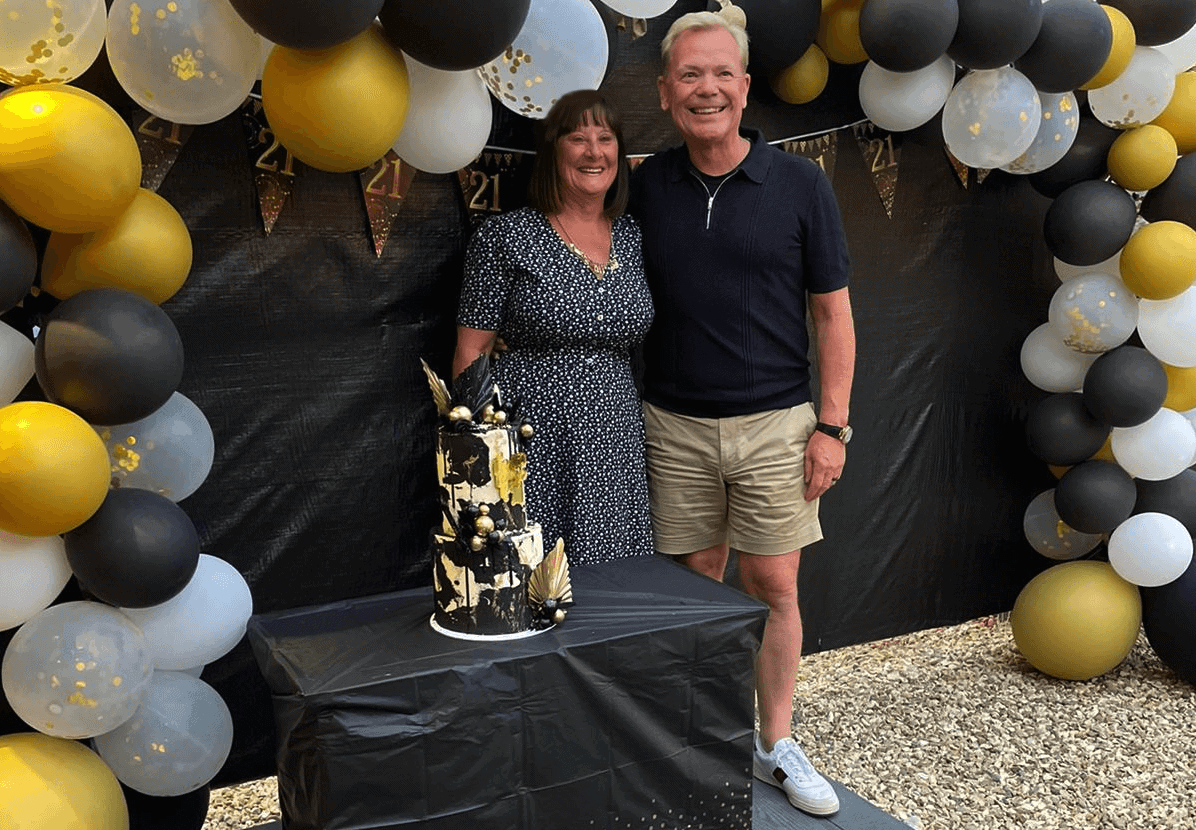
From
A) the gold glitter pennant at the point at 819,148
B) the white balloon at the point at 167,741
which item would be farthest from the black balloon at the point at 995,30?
the white balloon at the point at 167,741

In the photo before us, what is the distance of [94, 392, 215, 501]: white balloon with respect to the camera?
6.74 ft

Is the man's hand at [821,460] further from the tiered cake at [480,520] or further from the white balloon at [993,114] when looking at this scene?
the white balloon at [993,114]

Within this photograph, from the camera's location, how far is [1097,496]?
332 cm

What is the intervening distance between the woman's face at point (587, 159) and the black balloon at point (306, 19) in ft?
2.01

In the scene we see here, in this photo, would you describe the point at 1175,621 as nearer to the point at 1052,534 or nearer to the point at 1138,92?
the point at 1052,534

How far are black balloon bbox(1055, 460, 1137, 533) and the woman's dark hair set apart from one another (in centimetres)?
180

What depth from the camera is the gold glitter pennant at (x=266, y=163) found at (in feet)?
8.32

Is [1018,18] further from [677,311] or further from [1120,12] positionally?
[677,311]

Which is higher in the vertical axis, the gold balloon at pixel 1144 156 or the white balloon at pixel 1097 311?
the gold balloon at pixel 1144 156

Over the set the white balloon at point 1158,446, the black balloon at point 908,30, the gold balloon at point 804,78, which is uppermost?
the black balloon at point 908,30

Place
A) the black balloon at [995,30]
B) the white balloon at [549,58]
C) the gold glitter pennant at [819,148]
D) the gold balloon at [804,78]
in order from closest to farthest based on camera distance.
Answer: the white balloon at [549,58] → the black balloon at [995,30] → the gold balloon at [804,78] → the gold glitter pennant at [819,148]

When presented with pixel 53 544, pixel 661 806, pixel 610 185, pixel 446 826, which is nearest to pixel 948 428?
pixel 610 185

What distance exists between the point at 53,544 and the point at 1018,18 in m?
2.47

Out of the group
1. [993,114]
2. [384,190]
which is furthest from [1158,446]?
[384,190]
